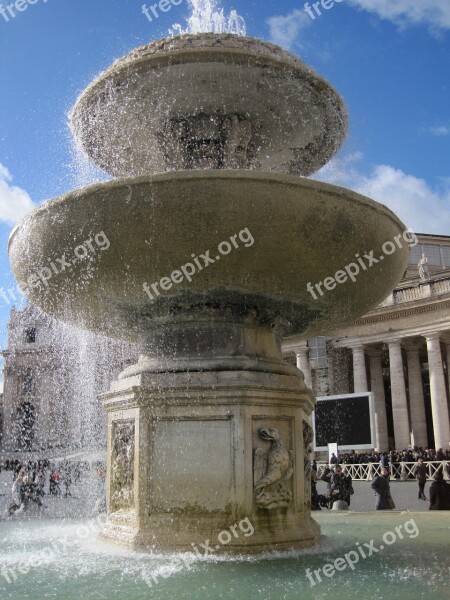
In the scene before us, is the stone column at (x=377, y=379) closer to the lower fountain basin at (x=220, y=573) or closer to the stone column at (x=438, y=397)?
the stone column at (x=438, y=397)

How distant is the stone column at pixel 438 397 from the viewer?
127 ft

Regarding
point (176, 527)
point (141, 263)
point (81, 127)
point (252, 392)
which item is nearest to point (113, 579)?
point (176, 527)

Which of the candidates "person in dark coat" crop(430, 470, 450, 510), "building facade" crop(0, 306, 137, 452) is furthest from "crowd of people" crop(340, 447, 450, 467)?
"person in dark coat" crop(430, 470, 450, 510)

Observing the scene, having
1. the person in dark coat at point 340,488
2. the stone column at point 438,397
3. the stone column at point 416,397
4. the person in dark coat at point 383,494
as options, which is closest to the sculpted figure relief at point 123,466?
the person in dark coat at point 383,494

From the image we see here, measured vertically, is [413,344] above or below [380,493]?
above

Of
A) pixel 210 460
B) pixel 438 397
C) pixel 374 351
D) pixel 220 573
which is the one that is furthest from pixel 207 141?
pixel 374 351

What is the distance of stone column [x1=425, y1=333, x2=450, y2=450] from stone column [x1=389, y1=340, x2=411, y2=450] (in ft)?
7.44

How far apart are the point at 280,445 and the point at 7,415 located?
68.4 meters

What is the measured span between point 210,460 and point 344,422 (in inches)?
773

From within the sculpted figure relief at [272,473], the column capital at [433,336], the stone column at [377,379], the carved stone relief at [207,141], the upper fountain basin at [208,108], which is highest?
the column capital at [433,336]

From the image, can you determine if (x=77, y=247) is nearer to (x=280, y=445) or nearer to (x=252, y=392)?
(x=252, y=392)

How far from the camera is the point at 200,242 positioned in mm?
5207

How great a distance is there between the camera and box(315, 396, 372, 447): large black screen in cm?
2372

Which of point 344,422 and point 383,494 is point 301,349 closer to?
point 344,422
